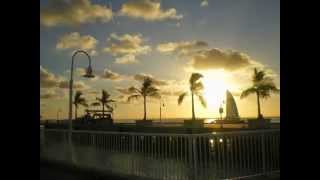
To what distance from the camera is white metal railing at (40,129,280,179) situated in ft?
16.6

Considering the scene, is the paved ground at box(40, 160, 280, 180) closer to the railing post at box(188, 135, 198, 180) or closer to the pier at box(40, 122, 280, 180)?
the pier at box(40, 122, 280, 180)

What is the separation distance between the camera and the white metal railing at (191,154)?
199 inches

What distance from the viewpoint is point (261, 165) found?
559cm

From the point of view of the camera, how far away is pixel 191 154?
505 cm

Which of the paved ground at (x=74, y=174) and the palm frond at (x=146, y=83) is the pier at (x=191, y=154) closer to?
the paved ground at (x=74, y=174)

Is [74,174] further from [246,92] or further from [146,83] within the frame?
[146,83]

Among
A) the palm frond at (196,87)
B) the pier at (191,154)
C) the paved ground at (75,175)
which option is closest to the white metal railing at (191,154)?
the pier at (191,154)

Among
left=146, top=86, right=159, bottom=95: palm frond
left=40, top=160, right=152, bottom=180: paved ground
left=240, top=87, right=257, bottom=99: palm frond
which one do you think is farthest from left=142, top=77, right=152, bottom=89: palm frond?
left=40, top=160, right=152, bottom=180: paved ground

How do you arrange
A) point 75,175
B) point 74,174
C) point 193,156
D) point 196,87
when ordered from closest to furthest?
1. point 193,156
2. point 75,175
3. point 74,174
4. point 196,87

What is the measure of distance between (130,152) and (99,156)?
2.98 feet

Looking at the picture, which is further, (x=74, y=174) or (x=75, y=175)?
(x=74, y=174)

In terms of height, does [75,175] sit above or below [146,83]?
below

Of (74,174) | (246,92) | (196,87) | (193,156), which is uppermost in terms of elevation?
(196,87)

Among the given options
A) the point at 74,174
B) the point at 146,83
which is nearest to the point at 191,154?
the point at 74,174
